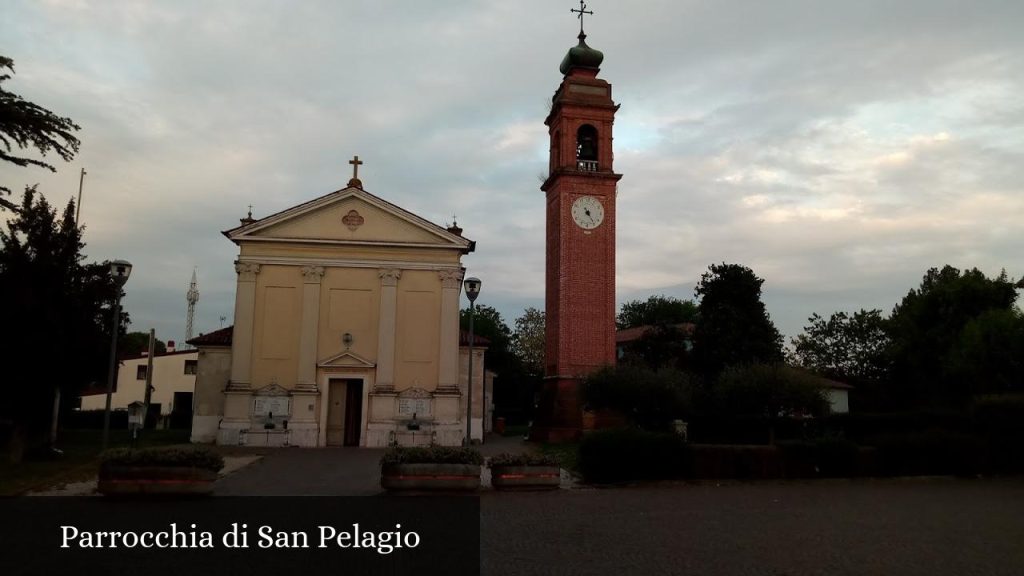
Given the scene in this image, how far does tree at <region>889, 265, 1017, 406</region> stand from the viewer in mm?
43000

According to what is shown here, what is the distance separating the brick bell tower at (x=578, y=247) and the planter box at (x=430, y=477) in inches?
745

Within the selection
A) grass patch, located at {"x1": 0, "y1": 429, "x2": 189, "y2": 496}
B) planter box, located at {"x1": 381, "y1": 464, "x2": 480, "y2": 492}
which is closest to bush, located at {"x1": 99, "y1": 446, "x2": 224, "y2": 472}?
grass patch, located at {"x1": 0, "y1": 429, "x2": 189, "y2": 496}

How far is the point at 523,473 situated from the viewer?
50.4 ft

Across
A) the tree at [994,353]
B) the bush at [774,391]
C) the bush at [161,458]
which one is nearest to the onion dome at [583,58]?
the bush at [774,391]

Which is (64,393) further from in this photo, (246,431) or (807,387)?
(807,387)

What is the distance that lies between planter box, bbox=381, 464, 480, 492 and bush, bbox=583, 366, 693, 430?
1031 centimetres

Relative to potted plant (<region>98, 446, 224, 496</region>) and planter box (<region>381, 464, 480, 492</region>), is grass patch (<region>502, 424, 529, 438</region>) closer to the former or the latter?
planter box (<region>381, 464, 480, 492</region>)

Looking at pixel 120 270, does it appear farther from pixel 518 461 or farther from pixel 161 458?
pixel 518 461

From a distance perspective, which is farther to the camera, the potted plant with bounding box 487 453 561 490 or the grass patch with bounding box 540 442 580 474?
the grass patch with bounding box 540 442 580 474

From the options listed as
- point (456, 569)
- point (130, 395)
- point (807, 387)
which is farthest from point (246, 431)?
point (130, 395)

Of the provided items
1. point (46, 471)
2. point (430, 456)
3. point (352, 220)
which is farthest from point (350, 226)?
point (430, 456)

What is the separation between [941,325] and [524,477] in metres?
39.1

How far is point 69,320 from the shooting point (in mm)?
19828

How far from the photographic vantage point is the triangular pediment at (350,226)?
29.5m
